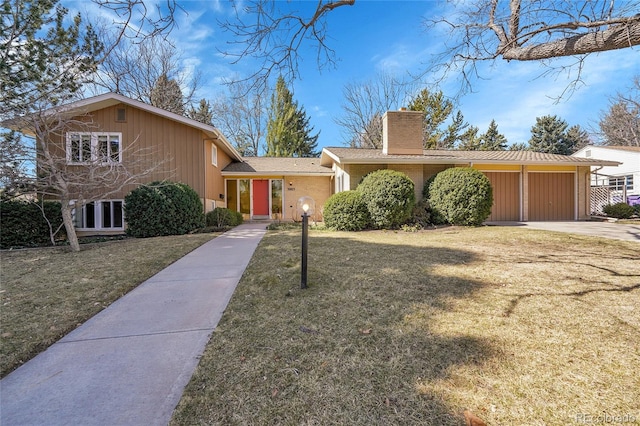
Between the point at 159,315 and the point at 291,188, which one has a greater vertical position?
the point at 291,188

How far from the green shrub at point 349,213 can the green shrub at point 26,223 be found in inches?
364

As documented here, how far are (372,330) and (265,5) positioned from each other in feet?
15.3

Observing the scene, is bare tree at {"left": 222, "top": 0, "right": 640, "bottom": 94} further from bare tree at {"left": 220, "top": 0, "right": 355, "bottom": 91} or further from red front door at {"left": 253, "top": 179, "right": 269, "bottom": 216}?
red front door at {"left": 253, "top": 179, "right": 269, "bottom": 216}

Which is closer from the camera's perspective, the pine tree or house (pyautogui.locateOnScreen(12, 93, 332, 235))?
house (pyautogui.locateOnScreen(12, 93, 332, 235))

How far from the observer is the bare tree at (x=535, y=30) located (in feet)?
13.1

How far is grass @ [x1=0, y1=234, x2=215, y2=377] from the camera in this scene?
9.64 ft

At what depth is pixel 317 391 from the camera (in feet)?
6.68

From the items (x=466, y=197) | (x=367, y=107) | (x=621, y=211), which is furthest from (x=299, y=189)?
(x=621, y=211)

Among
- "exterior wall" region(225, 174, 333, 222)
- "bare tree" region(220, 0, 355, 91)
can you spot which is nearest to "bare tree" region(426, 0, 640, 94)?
"bare tree" region(220, 0, 355, 91)

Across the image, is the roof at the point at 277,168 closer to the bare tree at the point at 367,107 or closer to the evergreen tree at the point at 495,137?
the bare tree at the point at 367,107

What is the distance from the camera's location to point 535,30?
4.71 metres

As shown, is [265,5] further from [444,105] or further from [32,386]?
[444,105]

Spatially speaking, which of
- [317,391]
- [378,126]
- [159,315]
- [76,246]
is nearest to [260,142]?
[378,126]

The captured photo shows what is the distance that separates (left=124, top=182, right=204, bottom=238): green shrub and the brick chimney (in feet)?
29.3
